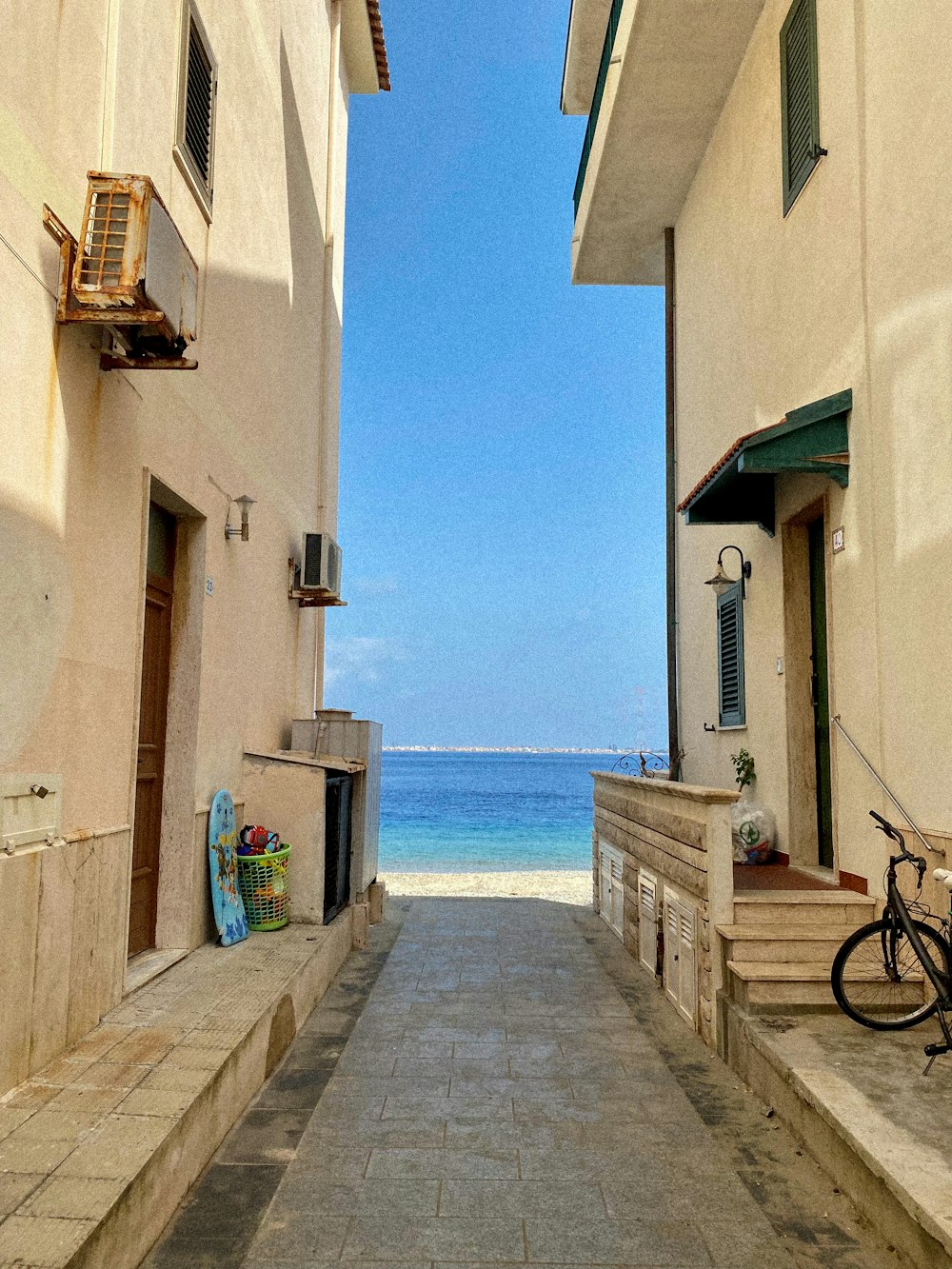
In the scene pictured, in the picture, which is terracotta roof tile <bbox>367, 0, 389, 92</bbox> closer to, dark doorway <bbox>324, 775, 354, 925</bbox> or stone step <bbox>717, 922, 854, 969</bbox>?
dark doorway <bbox>324, 775, 354, 925</bbox>

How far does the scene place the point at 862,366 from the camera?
6.18 meters

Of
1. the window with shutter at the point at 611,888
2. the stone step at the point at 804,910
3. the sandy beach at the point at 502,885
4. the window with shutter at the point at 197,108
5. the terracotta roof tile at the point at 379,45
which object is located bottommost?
the sandy beach at the point at 502,885

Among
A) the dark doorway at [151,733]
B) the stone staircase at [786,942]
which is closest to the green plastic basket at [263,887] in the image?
the dark doorway at [151,733]

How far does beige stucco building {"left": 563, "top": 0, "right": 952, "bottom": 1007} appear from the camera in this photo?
5.45m

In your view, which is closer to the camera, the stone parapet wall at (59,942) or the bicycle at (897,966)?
the stone parapet wall at (59,942)

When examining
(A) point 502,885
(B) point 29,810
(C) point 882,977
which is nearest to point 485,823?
(A) point 502,885

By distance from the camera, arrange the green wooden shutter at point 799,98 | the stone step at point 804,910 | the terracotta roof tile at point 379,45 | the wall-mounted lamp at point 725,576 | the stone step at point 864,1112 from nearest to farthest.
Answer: the stone step at point 864,1112 → the stone step at point 804,910 → the green wooden shutter at point 799,98 → the wall-mounted lamp at point 725,576 → the terracotta roof tile at point 379,45

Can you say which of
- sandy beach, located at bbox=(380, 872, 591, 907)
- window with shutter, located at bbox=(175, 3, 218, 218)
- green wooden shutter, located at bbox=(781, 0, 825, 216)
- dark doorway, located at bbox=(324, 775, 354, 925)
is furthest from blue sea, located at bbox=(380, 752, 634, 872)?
window with shutter, located at bbox=(175, 3, 218, 218)

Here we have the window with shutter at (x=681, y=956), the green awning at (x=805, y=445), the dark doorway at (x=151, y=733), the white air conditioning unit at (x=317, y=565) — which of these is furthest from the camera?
the white air conditioning unit at (x=317, y=565)

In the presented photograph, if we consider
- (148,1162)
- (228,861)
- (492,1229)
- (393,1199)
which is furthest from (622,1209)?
(228,861)

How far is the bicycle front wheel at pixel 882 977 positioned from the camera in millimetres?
4977

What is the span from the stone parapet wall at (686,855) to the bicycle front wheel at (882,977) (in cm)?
83

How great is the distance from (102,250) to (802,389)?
200 inches

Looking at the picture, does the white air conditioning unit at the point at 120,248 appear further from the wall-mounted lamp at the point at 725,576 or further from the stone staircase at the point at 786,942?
the wall-mounted lamp at the point at 725,576
